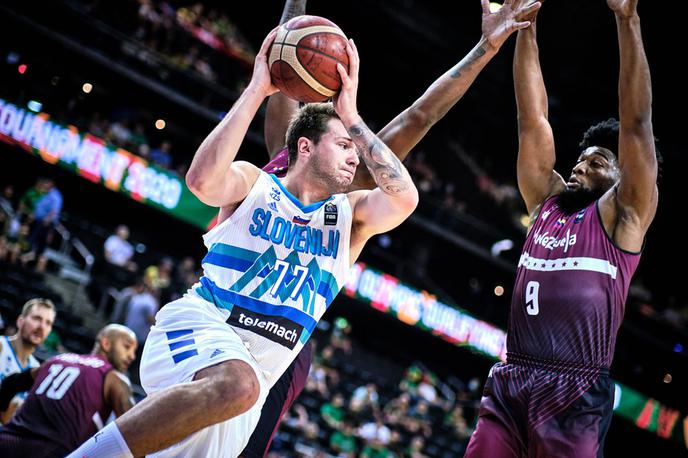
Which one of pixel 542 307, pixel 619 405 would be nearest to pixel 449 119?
pixel 619 405

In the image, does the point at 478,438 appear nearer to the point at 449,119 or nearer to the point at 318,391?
the point at 318,391

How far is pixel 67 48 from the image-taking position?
18.4 meters

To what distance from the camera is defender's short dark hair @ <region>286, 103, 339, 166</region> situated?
4.29 m

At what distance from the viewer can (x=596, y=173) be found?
175 inches

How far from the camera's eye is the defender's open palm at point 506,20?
466 cm

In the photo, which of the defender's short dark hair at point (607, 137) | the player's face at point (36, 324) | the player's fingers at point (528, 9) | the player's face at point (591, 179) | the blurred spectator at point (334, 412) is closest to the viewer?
the player's face at point (591, 179)

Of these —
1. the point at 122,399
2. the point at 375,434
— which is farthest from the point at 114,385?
the point at 375,434

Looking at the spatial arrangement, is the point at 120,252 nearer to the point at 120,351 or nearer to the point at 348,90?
the point at 120,351

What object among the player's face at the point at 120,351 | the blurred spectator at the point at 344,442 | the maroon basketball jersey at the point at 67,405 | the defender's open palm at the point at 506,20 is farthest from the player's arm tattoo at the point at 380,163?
the blurred spectator at the point at 344,442

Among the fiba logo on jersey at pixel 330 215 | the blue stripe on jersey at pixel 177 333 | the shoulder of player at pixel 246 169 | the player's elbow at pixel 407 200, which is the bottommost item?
the blue stripe on jersey at pixel 177 333

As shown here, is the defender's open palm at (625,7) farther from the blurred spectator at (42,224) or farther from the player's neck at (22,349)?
the blurred spectator at (42,224)

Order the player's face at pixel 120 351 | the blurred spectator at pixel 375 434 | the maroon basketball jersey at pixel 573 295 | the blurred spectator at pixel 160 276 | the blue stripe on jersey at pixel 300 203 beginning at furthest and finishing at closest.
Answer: the blurred spectator at pixel 375 434 → the blurred spectator at pixel 160 276 → the player's face at pixel 120 351 → the blue stripe on jersey at pixel 300 203 → the maroon basketball jersey at pixel 573 295

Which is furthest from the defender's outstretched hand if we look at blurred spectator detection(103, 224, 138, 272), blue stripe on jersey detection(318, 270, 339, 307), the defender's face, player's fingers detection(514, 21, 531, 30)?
blurred spectator detection(103, 224, 138, 272)

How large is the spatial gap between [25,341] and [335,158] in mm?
4037
